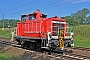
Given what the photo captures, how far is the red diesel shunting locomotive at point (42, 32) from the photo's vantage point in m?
13.7

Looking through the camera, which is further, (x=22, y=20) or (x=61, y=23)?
(x=22, y=20)

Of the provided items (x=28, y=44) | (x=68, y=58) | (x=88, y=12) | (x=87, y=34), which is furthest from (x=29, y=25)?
(x=88, y=12)

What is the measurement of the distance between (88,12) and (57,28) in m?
80.6

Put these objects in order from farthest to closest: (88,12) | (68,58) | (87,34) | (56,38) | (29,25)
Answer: (88,12)
(87,34)
(29,25)
(56,38)
(68,58)

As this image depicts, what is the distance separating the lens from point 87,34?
1082 inches

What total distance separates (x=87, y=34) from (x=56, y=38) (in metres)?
14.9

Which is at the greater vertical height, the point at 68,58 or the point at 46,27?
the point at 46,27

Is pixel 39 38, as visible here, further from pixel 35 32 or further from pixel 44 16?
pixel 44 16

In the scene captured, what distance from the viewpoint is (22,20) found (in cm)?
1712

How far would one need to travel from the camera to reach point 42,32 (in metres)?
Result: 14.6

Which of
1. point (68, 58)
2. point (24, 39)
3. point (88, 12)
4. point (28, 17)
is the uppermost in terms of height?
point (88, 12)

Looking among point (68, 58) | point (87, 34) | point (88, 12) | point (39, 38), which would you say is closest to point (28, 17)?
point (39, 38)

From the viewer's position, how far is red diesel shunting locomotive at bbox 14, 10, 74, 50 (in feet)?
45.0

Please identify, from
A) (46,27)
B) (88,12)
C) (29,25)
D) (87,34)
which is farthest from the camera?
(88,12)
